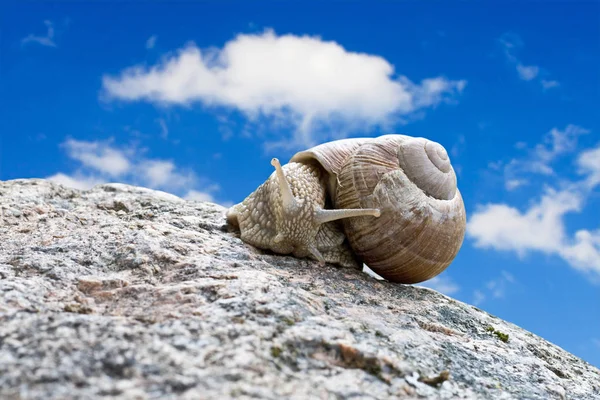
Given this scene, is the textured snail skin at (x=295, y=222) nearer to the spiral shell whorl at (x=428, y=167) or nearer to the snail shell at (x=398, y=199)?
the snail shell at (x=398, y=199)

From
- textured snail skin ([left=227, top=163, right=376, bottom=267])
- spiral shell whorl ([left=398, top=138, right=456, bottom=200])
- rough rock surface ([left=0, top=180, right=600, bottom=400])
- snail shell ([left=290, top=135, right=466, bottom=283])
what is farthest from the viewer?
spiral shell whorl ([left=398, top=138, right=456, bottom=200])

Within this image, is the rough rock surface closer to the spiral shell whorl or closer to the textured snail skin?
the textured snail skin

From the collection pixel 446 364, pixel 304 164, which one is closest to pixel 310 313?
pixel 446 364

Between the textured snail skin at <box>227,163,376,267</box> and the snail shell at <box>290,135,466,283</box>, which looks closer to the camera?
the textured snail skin at <box>227,163,376,267</box>

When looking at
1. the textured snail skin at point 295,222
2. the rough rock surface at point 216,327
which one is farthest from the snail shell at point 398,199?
the rough rock surface at point 216,327

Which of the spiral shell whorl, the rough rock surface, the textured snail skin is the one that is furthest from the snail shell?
the rough rock surface

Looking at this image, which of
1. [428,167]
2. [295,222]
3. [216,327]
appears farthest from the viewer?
[428,167]

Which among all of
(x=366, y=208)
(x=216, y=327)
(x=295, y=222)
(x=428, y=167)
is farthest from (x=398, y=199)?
(x=216, y=327)

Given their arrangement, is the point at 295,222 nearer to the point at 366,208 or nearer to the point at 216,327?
the point at 366,208
